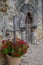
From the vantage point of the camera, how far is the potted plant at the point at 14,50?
336 cm

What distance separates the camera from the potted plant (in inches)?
132

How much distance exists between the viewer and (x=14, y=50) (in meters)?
3.38

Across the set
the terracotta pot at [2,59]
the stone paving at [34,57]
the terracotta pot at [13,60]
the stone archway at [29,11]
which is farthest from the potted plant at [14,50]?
the stone archway at [29,11]

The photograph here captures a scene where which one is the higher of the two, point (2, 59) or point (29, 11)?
point (29, 11)

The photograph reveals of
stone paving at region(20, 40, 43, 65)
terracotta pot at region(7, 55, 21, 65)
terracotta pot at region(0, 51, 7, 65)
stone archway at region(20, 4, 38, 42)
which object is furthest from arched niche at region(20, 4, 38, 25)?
terracotta pot at region(7, 55, 21, 65)

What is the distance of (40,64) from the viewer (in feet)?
12.7

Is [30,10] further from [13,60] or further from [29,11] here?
[13,60]

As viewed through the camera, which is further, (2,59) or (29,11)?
(29,11)

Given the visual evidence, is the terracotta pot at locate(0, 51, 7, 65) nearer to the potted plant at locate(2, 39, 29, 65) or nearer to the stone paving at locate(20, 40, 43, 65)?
the potted plant at locate(2, 39, 29, 65)

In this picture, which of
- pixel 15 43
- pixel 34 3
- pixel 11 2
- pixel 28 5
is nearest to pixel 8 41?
pixel 15 43

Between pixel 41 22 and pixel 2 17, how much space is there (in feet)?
11.3

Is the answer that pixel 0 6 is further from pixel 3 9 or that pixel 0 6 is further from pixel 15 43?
pixel 15 43

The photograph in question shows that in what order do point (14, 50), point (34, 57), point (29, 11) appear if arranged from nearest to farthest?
point (14, 50) → point (34, 57) → point (29, 11)

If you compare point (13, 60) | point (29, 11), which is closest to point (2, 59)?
point (13, 60)
